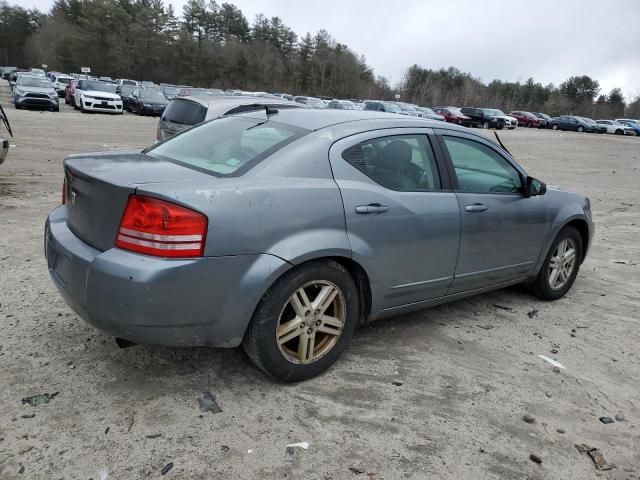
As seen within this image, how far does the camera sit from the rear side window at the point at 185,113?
9.31 meters

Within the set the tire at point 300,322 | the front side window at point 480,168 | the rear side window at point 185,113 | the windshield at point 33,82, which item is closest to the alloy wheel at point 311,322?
the tire at point 300,322

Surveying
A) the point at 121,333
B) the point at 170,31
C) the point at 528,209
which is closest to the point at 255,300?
the point at 121,333

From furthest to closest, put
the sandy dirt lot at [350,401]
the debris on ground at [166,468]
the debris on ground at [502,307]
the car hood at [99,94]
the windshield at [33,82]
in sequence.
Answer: the car hood at [99,94], the windshield at [33,82], the debris on ground at [502,307], the sandy dirt lot at [350,401], the debris on ground at [166,468]

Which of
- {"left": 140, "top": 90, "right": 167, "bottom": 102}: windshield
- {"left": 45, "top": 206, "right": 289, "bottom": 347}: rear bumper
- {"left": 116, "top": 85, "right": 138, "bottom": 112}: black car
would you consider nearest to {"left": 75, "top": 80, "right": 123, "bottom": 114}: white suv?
{"left": 140, "top": 90, "right": 167, "bottom": 102}: windshield

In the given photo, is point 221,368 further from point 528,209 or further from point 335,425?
point 528,209

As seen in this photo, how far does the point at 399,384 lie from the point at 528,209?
2.01m

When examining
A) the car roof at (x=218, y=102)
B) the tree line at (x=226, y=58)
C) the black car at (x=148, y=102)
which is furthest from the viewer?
the tree line at (x=226, y=58)

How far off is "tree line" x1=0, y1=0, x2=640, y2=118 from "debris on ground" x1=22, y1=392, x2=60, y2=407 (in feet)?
265

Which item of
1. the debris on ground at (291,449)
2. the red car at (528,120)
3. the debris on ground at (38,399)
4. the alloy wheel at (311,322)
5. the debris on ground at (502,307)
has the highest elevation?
the red car at (528,120)

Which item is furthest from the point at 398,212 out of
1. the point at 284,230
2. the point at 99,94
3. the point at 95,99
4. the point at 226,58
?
the point at 226,58

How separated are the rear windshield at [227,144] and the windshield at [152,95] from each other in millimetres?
27974

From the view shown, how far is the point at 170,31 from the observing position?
81500 mm

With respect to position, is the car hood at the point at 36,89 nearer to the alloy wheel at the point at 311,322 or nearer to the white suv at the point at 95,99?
the white suv at the point at 95,99

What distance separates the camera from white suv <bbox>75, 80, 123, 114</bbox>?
2706cm
